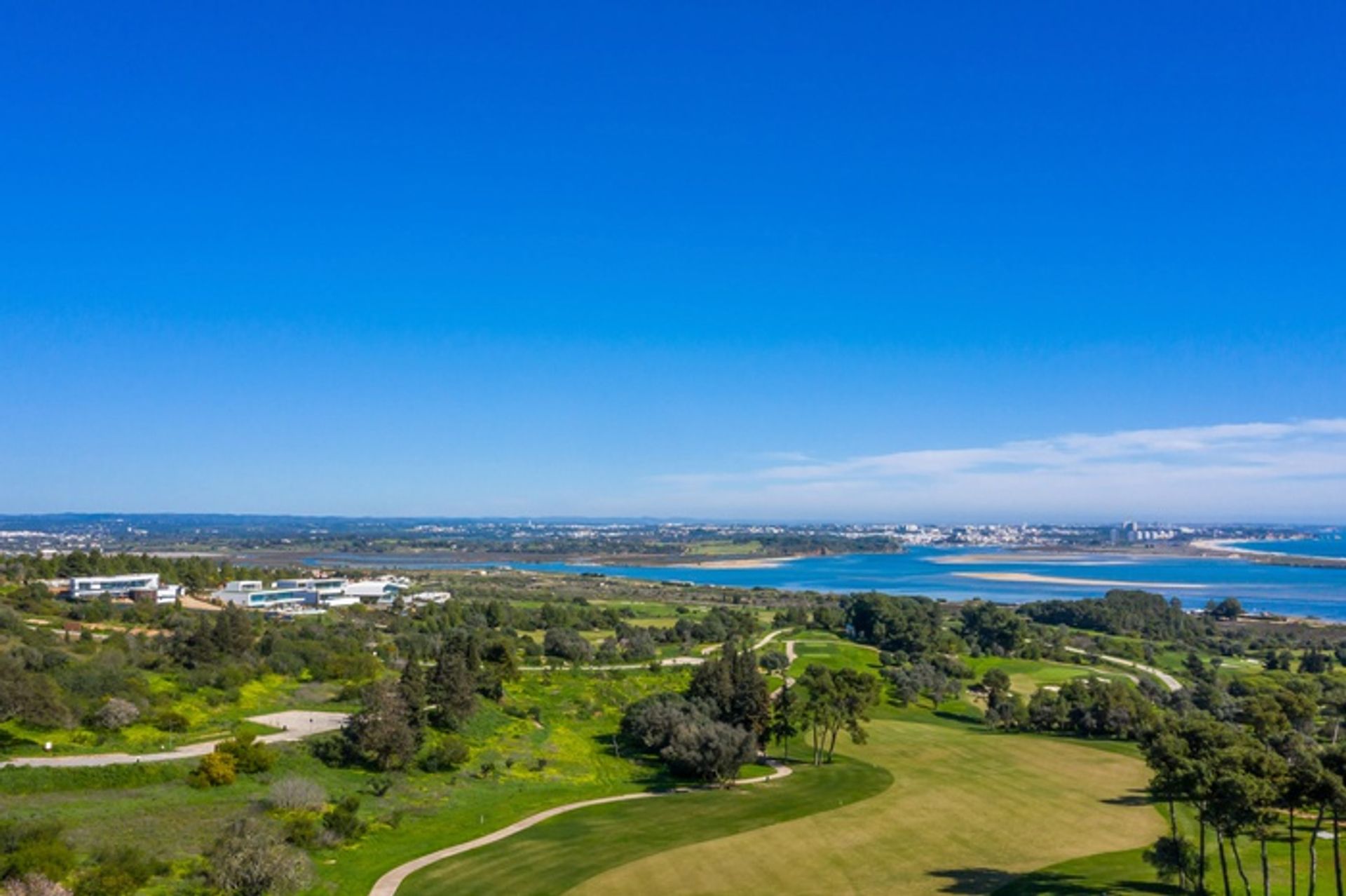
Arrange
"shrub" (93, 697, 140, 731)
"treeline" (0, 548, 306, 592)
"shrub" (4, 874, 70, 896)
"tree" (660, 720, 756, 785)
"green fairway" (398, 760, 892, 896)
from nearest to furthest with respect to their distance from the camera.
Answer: "shrub" (4, 874, 70, 896), "green fairway" (398, 760, 892, 896), "shrub" (93, 697, 140, 731), "tree" (660, 720, 756, 785), "treeline" (0, 548, 306, 592)

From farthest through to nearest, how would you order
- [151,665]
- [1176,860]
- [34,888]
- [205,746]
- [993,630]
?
[993,630]
[151,665]
[205,746]
[1176,860]
[34,888]

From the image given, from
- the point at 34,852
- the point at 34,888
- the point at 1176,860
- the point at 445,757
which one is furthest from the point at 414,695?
the point at 1176,860

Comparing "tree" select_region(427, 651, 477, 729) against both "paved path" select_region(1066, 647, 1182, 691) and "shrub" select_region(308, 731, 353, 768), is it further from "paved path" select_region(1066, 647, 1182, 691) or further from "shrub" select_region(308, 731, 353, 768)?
"paved path" select_region(1066, 647, 1182, 691)

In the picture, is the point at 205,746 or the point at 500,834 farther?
the point at 205,746

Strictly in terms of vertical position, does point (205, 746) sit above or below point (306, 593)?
above

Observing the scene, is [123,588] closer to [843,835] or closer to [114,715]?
[114,715]

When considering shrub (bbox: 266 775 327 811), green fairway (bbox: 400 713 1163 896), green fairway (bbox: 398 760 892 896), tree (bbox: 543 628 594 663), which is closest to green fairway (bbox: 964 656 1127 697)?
green fairway (bbox: 400 713 1163 896)

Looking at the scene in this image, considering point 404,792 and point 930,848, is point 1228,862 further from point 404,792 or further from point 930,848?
point 404,792
